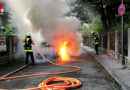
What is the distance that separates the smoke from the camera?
9.81 meters

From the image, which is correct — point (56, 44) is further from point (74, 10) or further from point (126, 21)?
point (126, 21)

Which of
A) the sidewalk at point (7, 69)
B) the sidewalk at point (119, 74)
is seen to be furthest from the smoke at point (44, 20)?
the sidewalk at point (119, 74)

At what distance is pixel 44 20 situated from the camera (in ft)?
34.7

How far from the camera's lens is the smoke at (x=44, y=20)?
32.2 ft

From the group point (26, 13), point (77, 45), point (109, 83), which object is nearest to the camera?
point (109, 83)

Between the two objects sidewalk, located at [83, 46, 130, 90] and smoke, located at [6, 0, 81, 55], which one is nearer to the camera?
sidewalk, located at [83, 46, 130, 90]

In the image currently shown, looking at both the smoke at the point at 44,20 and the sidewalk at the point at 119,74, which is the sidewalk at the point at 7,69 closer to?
the smoke at the point at 44,20

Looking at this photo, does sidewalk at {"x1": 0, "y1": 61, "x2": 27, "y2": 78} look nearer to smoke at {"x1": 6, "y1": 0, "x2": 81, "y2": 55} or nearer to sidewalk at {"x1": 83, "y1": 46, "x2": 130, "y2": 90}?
smoke at {"x1": 6, "y1": 0, "x2": 81, "y2": 55}

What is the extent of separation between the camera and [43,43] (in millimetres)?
11305

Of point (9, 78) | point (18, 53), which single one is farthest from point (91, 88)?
point (18, 53)

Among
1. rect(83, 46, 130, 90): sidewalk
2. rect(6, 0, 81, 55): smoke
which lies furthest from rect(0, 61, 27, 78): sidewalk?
rect(83, 46, 130, 90): sidewalk

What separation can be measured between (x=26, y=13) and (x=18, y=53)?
2856 millimetres

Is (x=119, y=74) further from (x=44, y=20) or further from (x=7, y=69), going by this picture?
(x=44, y=20)

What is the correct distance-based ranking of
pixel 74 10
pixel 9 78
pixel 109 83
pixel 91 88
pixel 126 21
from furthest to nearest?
pixel 74 10, pixel 126 21, pixel 9 78, pixel 109 83, pixel 91 88
